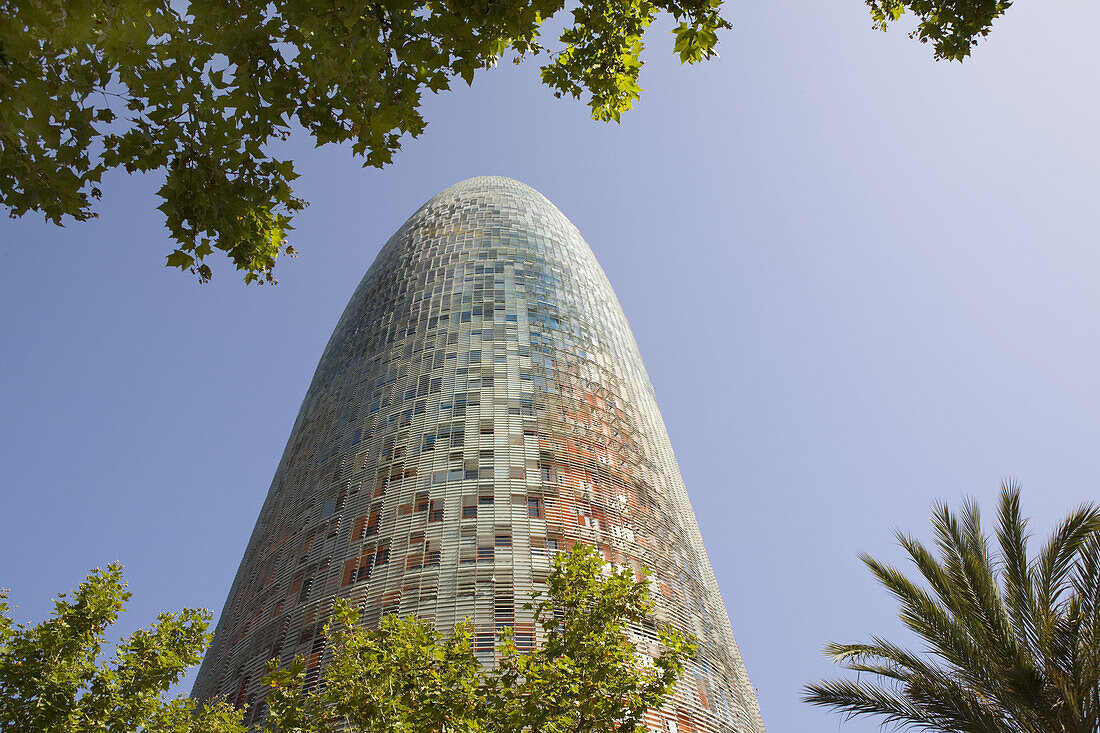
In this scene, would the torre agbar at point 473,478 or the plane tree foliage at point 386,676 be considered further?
the torre agbar at point 473,478

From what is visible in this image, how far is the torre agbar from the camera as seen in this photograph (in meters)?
21.0

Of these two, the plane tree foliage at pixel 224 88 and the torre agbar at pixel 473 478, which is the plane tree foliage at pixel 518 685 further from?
the torre agbar at pixel 473 478

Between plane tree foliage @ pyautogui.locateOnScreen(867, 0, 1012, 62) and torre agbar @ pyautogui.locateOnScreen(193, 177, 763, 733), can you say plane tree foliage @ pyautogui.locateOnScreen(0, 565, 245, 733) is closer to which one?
torre agbar @ pyautogui.locateOnScreen(193, 177, 763, 733)

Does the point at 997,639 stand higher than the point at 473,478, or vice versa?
the point at 473,478

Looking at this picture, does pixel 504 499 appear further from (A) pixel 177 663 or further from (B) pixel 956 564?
(B) pixel 956 564

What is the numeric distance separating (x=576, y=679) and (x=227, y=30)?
7.69 meters

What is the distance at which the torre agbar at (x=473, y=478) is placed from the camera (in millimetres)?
20953

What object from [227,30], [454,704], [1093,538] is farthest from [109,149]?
[1093,538]

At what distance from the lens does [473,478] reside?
23750 mm

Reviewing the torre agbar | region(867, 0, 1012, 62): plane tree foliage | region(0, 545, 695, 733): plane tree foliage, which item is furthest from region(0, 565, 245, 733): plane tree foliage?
region(867, 0, 1012, 62): plane tree foliage

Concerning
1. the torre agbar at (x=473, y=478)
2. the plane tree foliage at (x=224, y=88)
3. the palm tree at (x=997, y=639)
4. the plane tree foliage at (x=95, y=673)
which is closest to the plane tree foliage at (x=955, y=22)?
the plane tree foliage at (x=224, y=88)

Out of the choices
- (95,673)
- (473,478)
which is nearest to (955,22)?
(95,673)

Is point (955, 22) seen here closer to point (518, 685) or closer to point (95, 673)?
point (518, 685)

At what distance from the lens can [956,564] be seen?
11453 millimetres
